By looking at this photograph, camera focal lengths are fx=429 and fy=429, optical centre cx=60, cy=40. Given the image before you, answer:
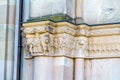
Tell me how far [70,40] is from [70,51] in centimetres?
13

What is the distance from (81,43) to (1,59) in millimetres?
1045

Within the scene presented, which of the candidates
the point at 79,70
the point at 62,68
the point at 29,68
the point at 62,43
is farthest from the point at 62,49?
the point at 29,68

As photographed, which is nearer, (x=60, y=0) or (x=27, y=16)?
(x=60, y=0)

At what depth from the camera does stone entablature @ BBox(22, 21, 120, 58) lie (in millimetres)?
4348

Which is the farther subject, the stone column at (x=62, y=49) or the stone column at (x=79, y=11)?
the stone column at (x=79, y=11)

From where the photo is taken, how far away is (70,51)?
452 centimetres

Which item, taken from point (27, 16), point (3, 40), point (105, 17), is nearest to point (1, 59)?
point (3, 40)

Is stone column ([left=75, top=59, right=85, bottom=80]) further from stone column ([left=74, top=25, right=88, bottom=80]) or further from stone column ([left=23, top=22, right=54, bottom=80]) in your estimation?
stone column ([left=23, top=22, right=54, bottom=80])

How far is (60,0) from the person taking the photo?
14.7 ft

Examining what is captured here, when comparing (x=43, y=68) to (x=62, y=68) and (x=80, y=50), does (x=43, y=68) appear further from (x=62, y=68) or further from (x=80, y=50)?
(x=80, y=50)

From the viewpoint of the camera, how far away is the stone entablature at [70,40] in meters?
4.35

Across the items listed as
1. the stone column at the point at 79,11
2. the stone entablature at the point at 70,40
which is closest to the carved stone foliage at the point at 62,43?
the stone entablature at the point at 70,40

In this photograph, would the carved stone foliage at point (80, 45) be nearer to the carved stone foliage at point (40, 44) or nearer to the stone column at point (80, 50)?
the stone column at point (80, 50)

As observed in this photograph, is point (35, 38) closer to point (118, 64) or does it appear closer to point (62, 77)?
point (62, 77)
